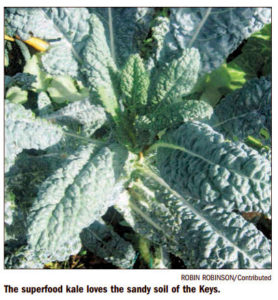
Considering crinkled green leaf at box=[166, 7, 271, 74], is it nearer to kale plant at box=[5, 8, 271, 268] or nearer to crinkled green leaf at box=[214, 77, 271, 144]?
kale plant at box=[5, 8, 271, 268]

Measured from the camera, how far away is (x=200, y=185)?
1020 millimetres

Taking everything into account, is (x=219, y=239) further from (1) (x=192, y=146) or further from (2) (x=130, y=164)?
(2) (x=130, y=164)

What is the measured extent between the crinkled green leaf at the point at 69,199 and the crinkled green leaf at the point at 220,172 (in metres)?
0.25

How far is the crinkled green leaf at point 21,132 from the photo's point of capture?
116 cm

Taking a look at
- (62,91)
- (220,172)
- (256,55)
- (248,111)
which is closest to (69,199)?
(220,172)

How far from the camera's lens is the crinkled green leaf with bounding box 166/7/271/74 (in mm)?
1319

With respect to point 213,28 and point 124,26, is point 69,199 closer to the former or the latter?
point 124,26

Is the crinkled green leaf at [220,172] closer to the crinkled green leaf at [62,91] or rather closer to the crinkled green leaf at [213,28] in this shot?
the crinkled green leaf at [213,28]

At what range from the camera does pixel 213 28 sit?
1.40 metres

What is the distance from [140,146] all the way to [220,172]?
55 centimetres

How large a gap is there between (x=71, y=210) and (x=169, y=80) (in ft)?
2.04

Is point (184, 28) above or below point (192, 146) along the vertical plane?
above

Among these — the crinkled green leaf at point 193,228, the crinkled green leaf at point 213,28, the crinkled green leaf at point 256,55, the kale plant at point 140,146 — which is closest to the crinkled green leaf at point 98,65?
the kale plant at point 140,146

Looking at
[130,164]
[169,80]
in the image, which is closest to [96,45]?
[169,80]
